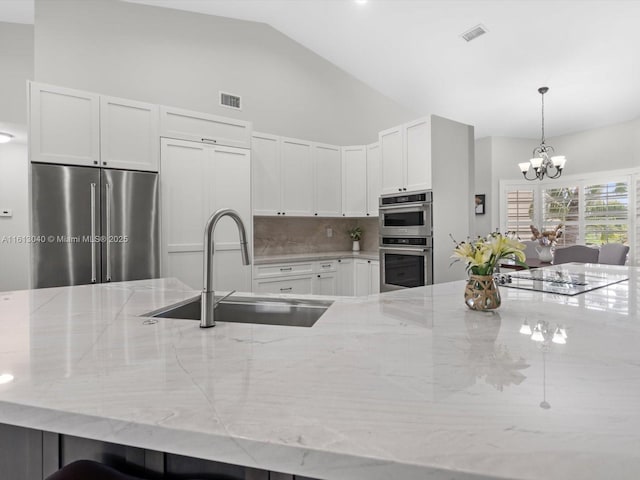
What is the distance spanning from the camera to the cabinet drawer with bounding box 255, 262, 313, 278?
3.67 metres

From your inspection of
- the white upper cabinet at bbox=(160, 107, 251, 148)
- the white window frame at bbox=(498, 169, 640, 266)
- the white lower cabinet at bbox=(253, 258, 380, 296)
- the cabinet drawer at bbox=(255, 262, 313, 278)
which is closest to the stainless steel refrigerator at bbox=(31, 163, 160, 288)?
the white upper cabinet at bbox=(160, 107, 251, 148)

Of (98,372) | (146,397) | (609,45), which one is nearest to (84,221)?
(98,372)

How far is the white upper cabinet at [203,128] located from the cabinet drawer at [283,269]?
1.32 m

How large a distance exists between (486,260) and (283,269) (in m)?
2.84

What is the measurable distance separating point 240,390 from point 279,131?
14.0 ft

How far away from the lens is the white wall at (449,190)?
3.38 m

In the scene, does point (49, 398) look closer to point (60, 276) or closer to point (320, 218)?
point (60, 276)

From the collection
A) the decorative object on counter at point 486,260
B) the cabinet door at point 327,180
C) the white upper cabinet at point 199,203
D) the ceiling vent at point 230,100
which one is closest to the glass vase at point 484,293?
the decorative object on counter at point 486,260

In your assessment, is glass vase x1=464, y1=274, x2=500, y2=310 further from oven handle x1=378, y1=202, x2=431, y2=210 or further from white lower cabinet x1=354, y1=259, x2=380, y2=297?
white lower cabinet x1=354, y1=259, x2=380, y2=297

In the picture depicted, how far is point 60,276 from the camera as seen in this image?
2.53 metres

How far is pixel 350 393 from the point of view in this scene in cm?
63

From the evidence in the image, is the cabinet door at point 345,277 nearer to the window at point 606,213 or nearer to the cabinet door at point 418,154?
the cabinet door at point 418,154

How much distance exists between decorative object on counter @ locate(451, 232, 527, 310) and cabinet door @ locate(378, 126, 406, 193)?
259cm

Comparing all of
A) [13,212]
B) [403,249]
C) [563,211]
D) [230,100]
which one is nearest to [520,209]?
[563,211]
